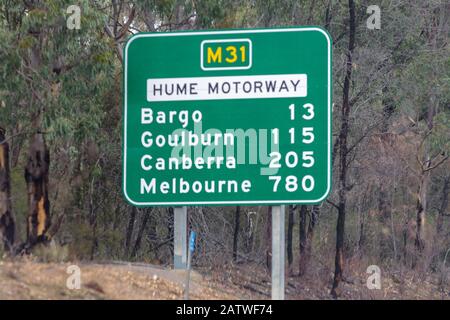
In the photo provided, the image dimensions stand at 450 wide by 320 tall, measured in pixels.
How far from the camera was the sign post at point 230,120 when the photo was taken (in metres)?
14.3

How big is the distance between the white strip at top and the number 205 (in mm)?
1106

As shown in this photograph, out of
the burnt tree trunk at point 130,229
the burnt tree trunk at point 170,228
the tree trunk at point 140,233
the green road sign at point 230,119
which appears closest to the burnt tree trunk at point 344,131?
the burnt tree trunk at point 170,228

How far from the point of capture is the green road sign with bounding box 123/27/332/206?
47.0ft

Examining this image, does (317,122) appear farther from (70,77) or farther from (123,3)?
(123,3)

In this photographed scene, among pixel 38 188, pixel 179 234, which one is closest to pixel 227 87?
pixel 179 234

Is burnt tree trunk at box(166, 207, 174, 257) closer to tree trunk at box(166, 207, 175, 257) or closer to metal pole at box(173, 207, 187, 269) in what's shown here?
tree trunk at box(166, 207, 175, 257)

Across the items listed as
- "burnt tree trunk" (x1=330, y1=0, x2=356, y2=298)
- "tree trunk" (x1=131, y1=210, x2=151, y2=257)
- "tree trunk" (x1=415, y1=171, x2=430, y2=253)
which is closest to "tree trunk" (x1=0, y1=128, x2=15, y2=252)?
"tree trunk" (x1=131, y1=210, x2=151, y2=257)

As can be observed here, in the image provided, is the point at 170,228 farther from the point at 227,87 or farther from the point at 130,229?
the point at 227,87

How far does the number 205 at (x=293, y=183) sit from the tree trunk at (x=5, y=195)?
928 centimetres

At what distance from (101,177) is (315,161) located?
41.2 feet

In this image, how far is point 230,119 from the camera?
1464 centimetres

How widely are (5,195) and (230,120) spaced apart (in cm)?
995

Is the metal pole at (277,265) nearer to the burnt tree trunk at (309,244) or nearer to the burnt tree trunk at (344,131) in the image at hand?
the burnt tree trunk at (344,131)
